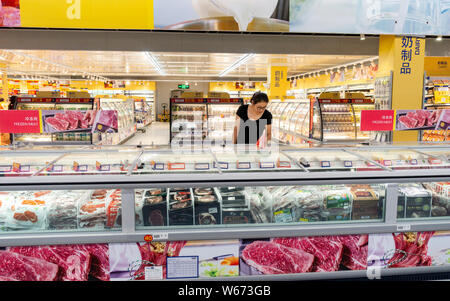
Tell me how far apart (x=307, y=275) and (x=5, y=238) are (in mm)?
2116

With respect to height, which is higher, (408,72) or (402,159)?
(408,72)

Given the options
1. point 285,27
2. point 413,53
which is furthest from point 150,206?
point 413,53

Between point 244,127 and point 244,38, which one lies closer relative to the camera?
point 244,127

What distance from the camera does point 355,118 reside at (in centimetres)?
880

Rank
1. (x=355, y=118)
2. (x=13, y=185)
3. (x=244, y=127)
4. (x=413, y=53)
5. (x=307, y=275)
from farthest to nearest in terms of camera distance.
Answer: (x=355, y=118) → (x=413, y=53) → (x=244, y=127) → (x=307, y=275) → (x=13, y=185)

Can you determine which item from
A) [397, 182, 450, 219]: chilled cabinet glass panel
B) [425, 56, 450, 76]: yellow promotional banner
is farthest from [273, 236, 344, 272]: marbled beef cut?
[425, 56, 450, 76]: yellow promotional banner

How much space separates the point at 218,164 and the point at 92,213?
3.39 feet

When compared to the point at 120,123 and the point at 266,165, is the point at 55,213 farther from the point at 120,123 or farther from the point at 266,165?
the point at 120,123

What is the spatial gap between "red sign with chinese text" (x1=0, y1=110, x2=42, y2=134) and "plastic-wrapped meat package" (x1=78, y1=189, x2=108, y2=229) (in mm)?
4498

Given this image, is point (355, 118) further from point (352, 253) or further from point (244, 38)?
point (352, 253)

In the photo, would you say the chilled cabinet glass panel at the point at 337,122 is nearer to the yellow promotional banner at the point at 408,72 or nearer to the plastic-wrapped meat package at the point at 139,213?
the yellow promotional banner at the point at 408,72

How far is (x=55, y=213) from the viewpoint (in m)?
2.68

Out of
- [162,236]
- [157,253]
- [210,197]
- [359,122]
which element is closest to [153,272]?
[157,253]

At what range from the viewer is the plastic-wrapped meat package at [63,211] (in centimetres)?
263
